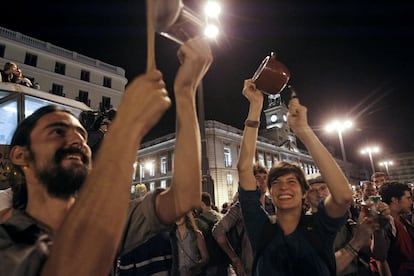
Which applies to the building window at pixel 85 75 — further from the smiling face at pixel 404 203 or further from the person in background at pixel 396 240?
the smiling face at pixel 404 203

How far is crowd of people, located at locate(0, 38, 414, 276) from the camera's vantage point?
713mm

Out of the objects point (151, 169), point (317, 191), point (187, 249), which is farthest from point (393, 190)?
point (151, 169)

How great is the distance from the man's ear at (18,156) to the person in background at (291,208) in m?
1.57

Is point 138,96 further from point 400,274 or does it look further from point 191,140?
point 400,274

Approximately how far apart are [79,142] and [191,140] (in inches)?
21.3

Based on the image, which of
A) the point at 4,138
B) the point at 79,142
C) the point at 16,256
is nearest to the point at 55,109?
the point at 79,142

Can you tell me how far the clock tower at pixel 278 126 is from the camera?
53.9 m

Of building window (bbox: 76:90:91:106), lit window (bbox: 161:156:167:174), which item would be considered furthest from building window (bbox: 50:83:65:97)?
lit window (bbox: 161:156:167:174)

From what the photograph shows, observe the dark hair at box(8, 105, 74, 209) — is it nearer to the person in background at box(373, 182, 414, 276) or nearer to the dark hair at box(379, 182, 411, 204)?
the person in background at box(373, 182, 414, 276)

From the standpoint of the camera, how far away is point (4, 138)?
10.1ft

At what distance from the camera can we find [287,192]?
86.9 inches

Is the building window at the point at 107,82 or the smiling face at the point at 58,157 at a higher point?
the building window at the point at 107,82

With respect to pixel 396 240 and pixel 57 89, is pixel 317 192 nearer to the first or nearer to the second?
pixel 396 240

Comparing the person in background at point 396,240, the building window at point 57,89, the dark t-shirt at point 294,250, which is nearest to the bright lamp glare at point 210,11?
the dark t-shirt at point 294,250
